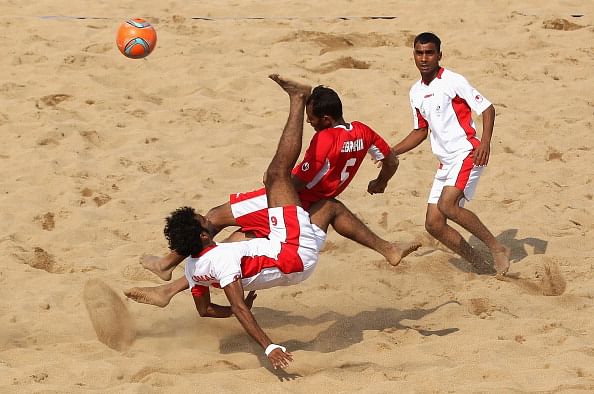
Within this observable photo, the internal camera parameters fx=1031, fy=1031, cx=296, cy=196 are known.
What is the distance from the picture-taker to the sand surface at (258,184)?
548 cm

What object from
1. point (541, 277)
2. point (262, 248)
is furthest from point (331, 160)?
point (541, 277)

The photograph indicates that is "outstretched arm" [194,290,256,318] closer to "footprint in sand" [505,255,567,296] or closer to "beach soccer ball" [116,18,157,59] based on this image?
"footprint in sand" [505,255,567,296]

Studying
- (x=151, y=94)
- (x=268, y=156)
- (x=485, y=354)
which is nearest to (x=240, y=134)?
(x=268, y=156)

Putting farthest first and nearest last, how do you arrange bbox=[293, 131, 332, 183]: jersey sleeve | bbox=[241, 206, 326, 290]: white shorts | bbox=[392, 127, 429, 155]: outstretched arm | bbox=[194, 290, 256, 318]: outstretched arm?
bbox=[392, 127, 429, 155]: outstretched arm < bbox=[293, 131, 332, 183]: jersey sleeve < bbox=[194, 290, 256, 318]: outstretched arm < bbox=[241, 206, 326, 290]: white shorts

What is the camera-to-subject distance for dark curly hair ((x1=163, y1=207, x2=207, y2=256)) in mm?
5434

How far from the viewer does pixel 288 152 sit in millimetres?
5699

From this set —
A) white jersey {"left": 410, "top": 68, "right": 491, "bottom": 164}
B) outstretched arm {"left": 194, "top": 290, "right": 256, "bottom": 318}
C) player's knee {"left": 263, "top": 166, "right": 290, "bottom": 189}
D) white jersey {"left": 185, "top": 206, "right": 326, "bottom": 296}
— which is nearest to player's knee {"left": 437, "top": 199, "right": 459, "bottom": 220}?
white jersey {"left": 410, "top": 68, "right": 491, "bottom": 164}

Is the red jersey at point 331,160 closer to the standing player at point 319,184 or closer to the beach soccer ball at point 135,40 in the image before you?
the standing player at point 319,184

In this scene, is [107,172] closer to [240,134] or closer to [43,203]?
[43,203]

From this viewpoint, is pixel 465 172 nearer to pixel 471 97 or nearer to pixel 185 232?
pixel 471 97

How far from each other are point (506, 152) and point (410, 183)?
1065mm

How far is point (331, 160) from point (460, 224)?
1399 millimetres

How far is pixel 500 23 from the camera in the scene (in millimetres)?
11789

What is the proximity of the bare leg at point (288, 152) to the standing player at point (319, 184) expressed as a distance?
224 millimetres
